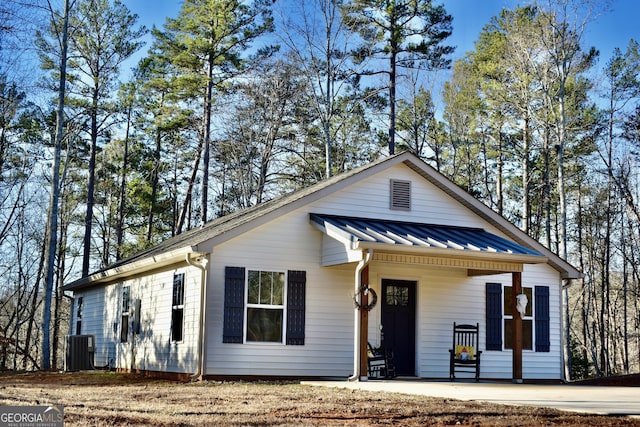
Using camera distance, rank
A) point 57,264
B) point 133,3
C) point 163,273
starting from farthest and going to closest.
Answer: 1. point 57,264
2. point 133,3
3. point 163,273

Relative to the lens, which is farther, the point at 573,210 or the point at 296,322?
the point at 573,210

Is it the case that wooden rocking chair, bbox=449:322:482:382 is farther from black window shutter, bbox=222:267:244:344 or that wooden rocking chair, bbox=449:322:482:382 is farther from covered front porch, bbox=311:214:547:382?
black window shutter, bbox=222:267:244:344

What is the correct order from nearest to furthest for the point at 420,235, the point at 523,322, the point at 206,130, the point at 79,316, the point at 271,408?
the point at 271,408 < the point at 420,235 < the point at 523,322 < the point at 79,316 < the point at 206,130

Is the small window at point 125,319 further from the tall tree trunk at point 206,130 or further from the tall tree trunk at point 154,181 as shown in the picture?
the tall tree trunk at point 154,181

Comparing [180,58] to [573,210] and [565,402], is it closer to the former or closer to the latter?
[573,210]

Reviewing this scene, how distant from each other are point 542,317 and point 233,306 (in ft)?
22.8

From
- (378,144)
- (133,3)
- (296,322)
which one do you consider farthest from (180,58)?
(296,322)

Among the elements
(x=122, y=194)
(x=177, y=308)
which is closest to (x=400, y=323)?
(x=177, y=308)

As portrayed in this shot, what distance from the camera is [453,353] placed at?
1533cm

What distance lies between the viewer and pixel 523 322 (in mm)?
16812

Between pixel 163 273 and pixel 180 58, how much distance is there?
43.9 feet

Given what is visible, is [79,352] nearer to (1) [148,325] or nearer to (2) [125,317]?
(2) [125,317]

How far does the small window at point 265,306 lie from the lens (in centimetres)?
1427

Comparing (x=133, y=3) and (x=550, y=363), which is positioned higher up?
(x=133, y=3)
